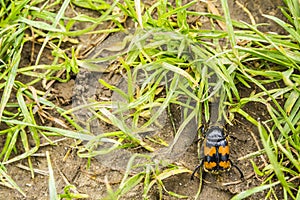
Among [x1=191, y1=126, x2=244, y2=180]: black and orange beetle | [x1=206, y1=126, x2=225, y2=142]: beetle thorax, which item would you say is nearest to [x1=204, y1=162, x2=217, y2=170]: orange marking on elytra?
[x1=191, y1=126, x2=244, y2=180]: black and orange beetle

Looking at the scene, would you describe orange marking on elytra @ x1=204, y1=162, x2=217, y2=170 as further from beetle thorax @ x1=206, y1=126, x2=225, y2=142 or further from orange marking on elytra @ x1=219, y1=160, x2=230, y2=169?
beetle thorax @ x1=206, y1=126, x2=225, y2=142

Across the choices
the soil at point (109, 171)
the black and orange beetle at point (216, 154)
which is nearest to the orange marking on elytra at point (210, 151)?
the black and orange beetle at point (216, 154)

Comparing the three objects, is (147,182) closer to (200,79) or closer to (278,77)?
(200,79)

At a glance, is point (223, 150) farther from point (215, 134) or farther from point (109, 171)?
point (109, 171)

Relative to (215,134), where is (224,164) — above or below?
below

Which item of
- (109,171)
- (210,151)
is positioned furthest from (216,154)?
(109,171)

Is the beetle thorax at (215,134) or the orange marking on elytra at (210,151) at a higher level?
the beetle thorax at (215,134)

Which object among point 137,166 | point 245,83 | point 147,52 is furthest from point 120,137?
point 245,83

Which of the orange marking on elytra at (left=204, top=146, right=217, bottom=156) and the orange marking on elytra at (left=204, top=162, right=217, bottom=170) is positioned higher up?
the orange marking on elytra at (left=204, top=146, right=217, bottom=156)

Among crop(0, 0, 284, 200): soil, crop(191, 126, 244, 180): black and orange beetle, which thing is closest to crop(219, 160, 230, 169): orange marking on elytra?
crop(191, 126, 244, 180): black and orange beetle

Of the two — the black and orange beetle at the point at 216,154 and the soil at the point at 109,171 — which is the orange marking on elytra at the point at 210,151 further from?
the soil at the point at 109,171
